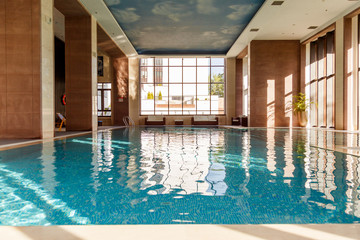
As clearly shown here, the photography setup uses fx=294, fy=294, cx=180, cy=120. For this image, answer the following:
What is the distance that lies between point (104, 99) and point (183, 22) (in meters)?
9.14

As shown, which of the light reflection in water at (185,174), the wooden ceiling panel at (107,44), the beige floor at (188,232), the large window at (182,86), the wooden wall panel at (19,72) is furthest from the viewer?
the large window at (182,86)

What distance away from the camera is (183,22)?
44.1 ft

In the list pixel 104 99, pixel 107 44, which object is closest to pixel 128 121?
Result: pixel 104 99

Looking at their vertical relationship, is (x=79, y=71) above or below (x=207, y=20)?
below

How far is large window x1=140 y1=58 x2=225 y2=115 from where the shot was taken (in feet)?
68.9

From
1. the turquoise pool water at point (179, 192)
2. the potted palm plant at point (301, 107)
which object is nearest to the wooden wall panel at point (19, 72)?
the turquoise pool water at point (179, 192)

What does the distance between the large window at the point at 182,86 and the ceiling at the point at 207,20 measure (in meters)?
3.02

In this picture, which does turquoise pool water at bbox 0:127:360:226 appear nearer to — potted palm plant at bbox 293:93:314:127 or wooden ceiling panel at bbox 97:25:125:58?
wooden ceiling panel at bbox 97:25:125:58

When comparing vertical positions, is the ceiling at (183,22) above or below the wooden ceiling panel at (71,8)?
above

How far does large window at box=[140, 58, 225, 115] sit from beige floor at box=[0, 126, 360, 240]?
19542 millimetres

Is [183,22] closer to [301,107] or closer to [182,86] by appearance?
[301,107]

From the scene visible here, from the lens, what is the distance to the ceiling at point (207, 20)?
444 inches

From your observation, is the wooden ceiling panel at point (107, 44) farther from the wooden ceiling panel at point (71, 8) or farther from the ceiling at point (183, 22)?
the wooden ceiling panel at point (71, 8)

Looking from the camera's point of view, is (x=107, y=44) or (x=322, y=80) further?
(x=107, y=44)
